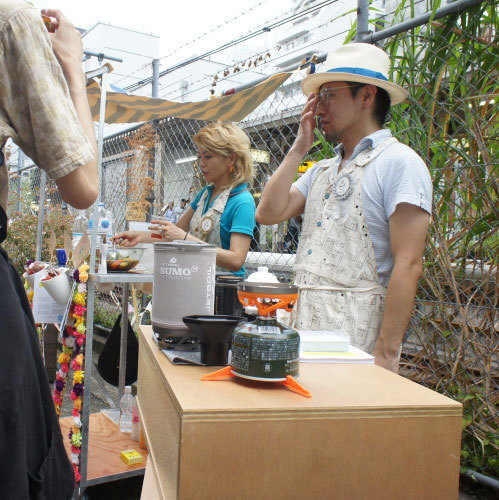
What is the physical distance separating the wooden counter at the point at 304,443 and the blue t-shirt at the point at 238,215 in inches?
74.4

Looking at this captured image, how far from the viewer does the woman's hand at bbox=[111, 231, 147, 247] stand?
117 inches

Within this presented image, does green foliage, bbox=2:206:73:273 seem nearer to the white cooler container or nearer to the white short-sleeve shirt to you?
the white short-sleeve shirt

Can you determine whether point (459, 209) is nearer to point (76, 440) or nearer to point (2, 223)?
point (2, 223)

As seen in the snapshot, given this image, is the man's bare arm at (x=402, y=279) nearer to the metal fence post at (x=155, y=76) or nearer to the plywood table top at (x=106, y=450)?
the plywood table top at (x=106, y=450)

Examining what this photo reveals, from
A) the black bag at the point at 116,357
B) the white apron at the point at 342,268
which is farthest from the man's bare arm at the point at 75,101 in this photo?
the black bag at the point at 116,357

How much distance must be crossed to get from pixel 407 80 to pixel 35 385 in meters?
2.31

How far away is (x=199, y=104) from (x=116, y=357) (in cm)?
177

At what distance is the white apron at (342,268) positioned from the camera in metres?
1.96

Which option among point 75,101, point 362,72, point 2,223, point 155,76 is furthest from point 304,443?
point 155,76

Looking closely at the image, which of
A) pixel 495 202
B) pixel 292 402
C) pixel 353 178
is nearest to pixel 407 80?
pixel 495 202

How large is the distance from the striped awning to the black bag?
4.71ft

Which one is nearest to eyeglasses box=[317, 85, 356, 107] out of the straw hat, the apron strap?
the straw hat

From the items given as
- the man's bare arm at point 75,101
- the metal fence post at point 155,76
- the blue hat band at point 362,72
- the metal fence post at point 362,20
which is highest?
the metal fence post at point 155,76

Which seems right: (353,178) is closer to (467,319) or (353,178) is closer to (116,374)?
(467,319)
